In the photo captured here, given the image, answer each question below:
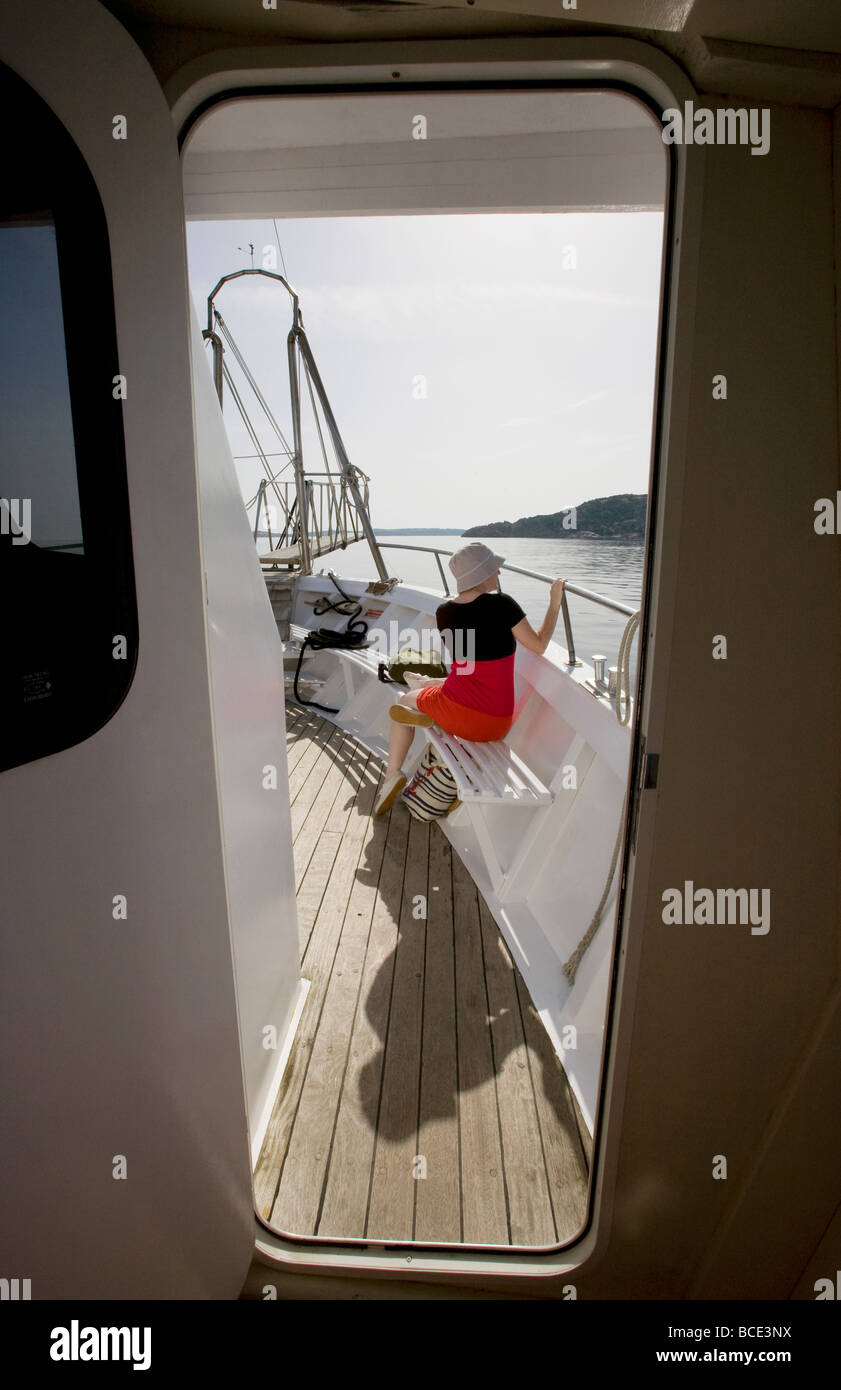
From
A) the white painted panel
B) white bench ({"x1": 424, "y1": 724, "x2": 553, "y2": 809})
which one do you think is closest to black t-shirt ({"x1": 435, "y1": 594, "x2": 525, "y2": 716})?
white bench ({"x1": 424, "y1": 724, "x2": 553, "y2": 809})

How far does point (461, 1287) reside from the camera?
1.22 meters

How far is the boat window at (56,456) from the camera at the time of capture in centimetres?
73

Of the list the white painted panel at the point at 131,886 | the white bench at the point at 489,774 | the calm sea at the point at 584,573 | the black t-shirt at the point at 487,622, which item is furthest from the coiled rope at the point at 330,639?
the white painted panel at the point at 131,886

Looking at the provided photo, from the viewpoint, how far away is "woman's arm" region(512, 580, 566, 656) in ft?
7.99

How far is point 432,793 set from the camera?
114 inches

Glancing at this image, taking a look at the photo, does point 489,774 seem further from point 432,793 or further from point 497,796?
point 432,793

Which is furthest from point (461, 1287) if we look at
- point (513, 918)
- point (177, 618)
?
point (177, 618)

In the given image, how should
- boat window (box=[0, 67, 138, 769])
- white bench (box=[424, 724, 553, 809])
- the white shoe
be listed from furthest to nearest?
the white shoe → white bench (box=[424, 724, 553, 809]) → boat window (box=[0, 67, 138, 769])

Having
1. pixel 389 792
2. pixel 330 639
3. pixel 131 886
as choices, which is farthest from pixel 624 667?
pixel 330 639

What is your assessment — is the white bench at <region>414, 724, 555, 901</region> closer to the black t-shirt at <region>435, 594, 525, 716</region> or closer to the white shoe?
the black t-shirt at <region>435, 594, 525, 716</region>

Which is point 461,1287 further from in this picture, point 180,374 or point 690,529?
point 180,374

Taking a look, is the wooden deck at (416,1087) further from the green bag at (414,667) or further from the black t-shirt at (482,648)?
the green bag at (414,667)

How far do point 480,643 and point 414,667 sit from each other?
38.5 inches

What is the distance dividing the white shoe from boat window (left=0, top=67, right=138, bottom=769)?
2234 mm
